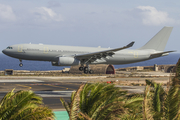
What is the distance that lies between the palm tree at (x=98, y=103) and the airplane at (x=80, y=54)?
29738 mm

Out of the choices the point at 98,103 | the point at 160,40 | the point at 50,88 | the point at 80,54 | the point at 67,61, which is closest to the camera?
the point at 98,103

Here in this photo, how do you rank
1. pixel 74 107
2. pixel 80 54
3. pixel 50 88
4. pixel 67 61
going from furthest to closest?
pixel 80 54 < pixel 67 61 < pixel 50 88 < pixel 74 107

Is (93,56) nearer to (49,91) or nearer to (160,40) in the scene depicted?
(49,91)

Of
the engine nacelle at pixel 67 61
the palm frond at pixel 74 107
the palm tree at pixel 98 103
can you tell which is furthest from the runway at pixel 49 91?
the palm frond at pixel 74 107

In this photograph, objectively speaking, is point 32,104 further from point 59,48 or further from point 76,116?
point 59,48

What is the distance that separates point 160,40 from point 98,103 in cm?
4451

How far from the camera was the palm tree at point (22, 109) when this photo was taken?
894 centimetres

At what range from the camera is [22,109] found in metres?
9.13

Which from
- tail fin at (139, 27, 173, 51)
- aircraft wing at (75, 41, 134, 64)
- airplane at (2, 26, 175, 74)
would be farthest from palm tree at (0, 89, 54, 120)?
tail fin at (139, 27, 173, 51)

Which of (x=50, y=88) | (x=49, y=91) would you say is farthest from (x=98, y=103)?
(x=50, y=88)

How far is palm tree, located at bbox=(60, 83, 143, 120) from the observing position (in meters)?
7.99

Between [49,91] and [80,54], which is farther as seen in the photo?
[80,54]

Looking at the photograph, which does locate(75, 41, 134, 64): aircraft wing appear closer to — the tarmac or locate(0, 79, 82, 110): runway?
the tarmac

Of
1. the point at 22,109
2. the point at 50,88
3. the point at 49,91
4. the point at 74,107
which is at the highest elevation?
the point at 74,107
